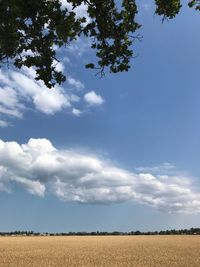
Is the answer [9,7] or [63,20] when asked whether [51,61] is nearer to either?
[63,20]

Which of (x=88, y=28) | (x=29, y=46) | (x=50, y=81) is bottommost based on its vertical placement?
(x=50, y=81)

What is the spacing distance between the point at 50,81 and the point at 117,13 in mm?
3680

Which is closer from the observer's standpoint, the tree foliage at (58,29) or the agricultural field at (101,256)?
the tree foliage at (58,29)

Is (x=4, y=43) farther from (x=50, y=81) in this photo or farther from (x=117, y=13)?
(x=117, y=13)

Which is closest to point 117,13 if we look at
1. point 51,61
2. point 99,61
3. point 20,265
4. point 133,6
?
point 133,6

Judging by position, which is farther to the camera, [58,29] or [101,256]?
[101,256]

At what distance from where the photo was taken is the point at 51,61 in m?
16.2

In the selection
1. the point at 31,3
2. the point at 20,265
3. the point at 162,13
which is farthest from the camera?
the point at 20,265

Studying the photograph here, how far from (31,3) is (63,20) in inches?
57.1

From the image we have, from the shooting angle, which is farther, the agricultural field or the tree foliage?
the agricultural field

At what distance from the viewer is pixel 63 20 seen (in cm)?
1546

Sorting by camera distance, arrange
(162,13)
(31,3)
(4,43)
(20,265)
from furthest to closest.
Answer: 1. (20,265)
2. (162,13)
3. (4,43)
4. (31,3)

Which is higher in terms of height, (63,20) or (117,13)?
(117,13)

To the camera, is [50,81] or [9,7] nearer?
[9,7]
